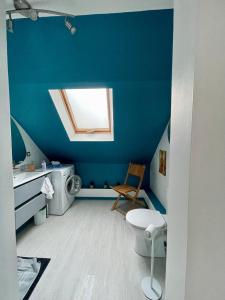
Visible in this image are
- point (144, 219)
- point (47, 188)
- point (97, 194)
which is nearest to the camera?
point (144, 219)

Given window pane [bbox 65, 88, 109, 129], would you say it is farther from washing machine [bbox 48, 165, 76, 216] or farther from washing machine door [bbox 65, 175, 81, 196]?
Answer: washing machine door [bbox 65, 175, 81, 196]

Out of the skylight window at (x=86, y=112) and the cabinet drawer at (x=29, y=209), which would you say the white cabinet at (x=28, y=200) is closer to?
the cabinet drawer at (x=29, y=209)

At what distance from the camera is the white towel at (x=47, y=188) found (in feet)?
9.20

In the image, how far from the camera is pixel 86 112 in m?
3.10

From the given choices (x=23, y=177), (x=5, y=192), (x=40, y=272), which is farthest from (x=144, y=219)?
(x=23, y=177)

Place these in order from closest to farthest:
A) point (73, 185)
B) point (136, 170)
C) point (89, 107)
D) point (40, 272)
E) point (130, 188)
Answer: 1. point (40, 272)
2. point (89, 107)
3. point (130, 188)
4. point (136, 170)
5. point (73, 185)

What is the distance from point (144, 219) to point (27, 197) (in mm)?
1536

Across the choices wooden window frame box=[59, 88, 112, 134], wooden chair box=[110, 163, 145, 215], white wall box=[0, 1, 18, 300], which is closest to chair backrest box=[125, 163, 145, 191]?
wooden chair box=[110, 163, 145, 215]

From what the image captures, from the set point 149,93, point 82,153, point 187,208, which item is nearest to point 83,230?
point 82,153

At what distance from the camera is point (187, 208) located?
0.61 meters

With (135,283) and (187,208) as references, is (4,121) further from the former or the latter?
(135,283)

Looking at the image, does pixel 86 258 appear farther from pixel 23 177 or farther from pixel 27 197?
pixel 23 177

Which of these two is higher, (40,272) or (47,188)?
(47,188)

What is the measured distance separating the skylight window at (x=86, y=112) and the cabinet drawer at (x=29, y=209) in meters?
1.15
